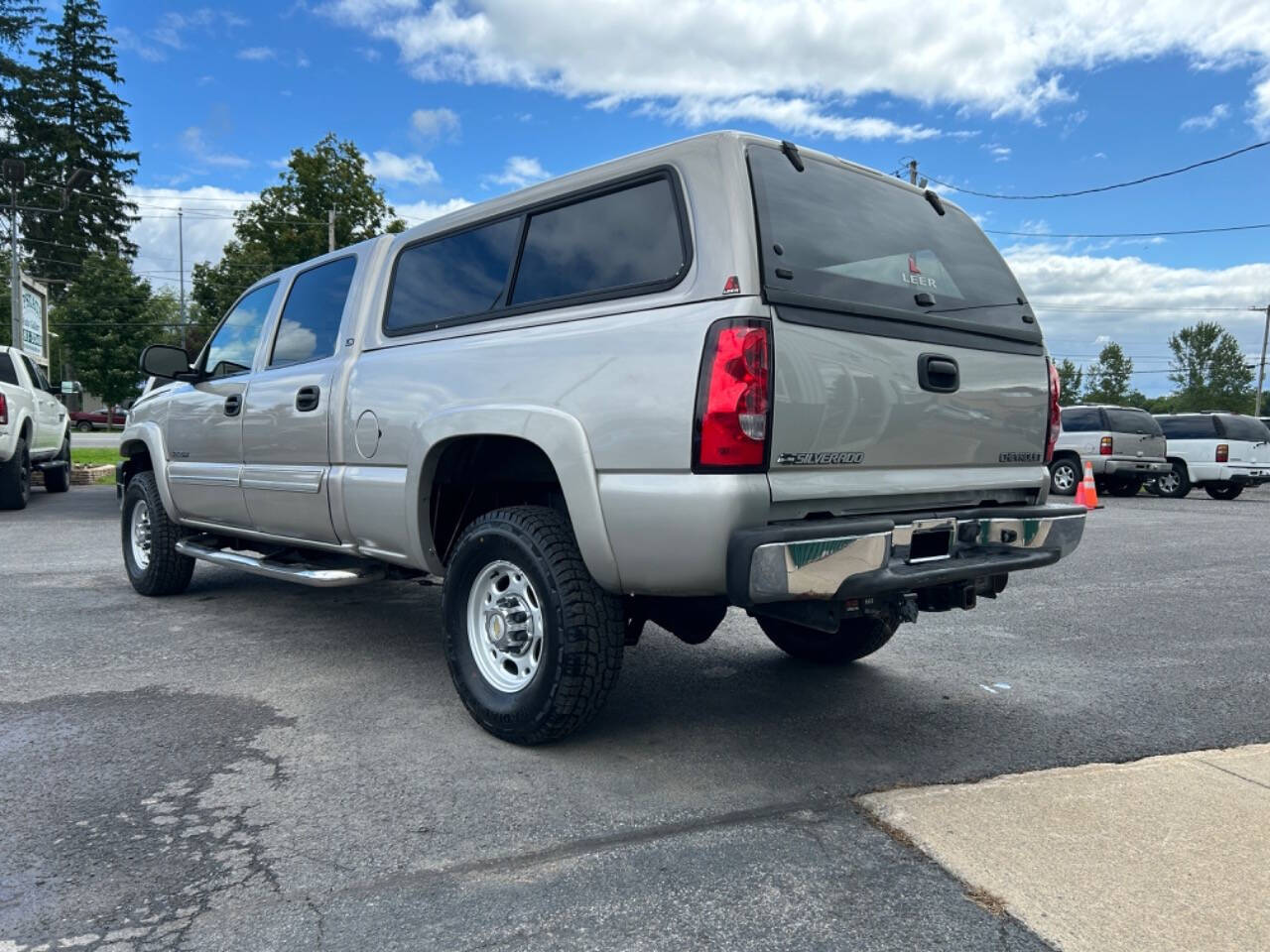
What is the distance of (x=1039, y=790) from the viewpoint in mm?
3061

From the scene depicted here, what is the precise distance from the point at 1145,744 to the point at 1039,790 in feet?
2.66

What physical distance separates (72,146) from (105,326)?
14.4 metres

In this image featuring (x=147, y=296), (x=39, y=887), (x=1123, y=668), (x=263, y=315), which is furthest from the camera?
(x=147, y=296)

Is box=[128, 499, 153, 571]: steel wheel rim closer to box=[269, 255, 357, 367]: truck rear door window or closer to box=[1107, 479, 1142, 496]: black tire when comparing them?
box=[269, 255, 357, 367]: truck rear door window

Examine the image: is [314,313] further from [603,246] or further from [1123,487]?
[1123,487]

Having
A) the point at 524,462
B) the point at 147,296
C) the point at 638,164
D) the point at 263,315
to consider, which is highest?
the point at 147,296

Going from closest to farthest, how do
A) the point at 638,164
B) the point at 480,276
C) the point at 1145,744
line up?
the point at 638,164, the point at 1145,744, the point at 480,276

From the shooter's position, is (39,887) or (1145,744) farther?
(1145,744)

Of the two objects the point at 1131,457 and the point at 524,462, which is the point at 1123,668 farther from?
the point at 1131,457

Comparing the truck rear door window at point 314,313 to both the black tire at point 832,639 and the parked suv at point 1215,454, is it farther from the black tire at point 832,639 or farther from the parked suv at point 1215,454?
the parked suv at point 1215,454

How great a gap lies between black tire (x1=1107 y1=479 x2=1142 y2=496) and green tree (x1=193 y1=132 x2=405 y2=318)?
22152 millimetres

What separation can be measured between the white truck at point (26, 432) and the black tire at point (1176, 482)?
1841 centimetres

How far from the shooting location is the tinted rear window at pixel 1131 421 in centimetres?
1675

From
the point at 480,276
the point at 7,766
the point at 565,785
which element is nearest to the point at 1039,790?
the point at 565,785
